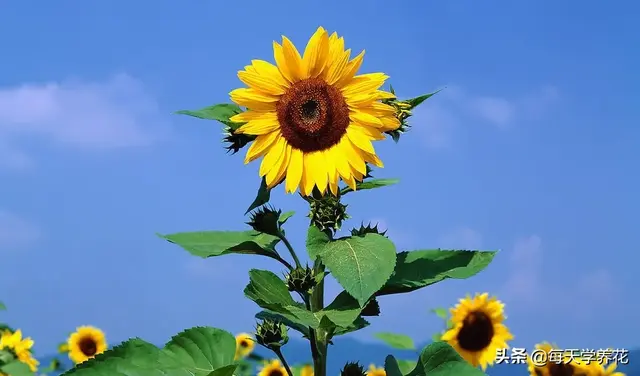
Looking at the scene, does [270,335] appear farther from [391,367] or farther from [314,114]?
[314,114]

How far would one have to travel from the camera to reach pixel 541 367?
4.56 m

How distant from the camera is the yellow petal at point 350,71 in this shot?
2801mm

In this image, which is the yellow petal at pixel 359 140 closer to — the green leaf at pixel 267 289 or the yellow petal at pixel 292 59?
the yellow petal at pixel 292 59

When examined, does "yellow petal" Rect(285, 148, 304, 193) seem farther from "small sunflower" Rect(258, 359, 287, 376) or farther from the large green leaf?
"small sunflower" Rect(258, 359, 287, 376)

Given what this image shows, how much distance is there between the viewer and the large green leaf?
2672 mm

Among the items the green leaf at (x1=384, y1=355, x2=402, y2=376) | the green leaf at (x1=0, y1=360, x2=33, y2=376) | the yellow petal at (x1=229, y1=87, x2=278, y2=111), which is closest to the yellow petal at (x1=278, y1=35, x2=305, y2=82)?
the yellow petal at (x1=229, y1=87, x2=278, y2=111)

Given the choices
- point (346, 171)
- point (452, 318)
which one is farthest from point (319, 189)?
point (452, 318)

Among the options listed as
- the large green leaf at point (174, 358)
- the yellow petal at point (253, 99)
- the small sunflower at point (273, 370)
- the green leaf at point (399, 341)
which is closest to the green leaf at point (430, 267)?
the large green leaf at point (174, 358)

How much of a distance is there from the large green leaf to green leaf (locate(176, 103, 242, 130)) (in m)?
0.73

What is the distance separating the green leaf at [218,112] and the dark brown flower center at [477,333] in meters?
2.38

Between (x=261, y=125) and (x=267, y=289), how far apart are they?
0.54 meters

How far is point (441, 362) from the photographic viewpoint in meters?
2.92

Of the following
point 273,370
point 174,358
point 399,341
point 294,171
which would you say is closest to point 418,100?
point 294,171

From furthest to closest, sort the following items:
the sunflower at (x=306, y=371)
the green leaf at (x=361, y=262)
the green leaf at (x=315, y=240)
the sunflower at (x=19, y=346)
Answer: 1. the sunflower at (x=19, y=346)
2. the sunflower at (x=306, y=371)
3. the green leaf at (x=315, y=240)
4. the green leaf at (x=361, y=262)
